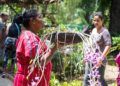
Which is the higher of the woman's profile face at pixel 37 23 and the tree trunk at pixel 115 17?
the woman's profile face at pixel 37 23

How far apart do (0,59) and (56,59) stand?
2.36 m

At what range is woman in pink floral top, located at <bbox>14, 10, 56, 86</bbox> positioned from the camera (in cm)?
391

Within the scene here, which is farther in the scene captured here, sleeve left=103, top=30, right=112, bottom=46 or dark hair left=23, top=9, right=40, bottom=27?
sleeve left=103, top=30, right=112, bottom=46

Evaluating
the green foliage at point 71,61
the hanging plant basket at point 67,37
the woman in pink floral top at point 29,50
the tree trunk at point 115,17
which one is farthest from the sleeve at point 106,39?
the tree trunk at point 115,17

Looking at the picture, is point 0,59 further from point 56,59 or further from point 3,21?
point 56,59

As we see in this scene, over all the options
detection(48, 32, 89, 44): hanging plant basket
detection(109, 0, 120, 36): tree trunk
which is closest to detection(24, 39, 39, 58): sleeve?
detection(48, 32, 89, 44): hanging plant basket

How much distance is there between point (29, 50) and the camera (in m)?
3.90

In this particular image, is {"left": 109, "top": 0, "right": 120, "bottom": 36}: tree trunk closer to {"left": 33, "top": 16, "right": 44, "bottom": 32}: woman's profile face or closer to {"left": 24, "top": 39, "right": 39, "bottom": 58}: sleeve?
{"left": 33, "top": 16, "right": 44, "bottom": 32}: woman's profile face

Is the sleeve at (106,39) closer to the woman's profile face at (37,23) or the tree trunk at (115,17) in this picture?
the woman's profile face at (37,23)

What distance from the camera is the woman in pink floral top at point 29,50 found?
154 inches

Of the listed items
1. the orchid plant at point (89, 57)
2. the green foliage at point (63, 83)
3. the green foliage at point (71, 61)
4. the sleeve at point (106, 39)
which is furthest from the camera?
the green foliage at point (63, 83)

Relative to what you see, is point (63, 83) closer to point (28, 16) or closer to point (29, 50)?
point (28, 16)

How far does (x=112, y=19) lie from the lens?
1606cm

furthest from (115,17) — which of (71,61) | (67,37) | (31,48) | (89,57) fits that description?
(67,37)
